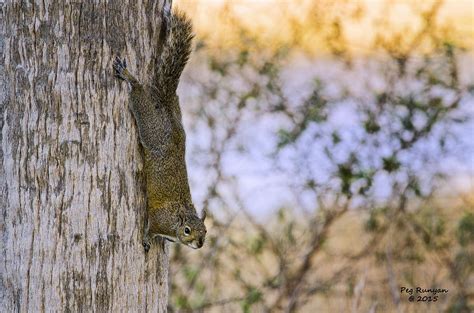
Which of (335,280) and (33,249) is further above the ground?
(33,249)

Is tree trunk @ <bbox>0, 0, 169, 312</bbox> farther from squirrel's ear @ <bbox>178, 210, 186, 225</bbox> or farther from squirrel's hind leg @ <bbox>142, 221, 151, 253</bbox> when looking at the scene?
squirrel's ear @ <bbox>178, 210, 186, 225</bbox>

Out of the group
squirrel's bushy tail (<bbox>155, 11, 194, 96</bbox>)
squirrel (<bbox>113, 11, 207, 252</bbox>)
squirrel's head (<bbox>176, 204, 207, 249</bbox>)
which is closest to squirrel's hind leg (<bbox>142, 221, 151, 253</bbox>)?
squirrel (<bbox>113, 11, 207, 252</bbox>)

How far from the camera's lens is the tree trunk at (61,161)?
2.59m

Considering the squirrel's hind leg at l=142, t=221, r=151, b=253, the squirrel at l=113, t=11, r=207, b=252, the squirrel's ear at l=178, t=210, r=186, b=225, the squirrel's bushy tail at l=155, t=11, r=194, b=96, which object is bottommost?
the squirrel's hind leg at l=142, t=221, r=151, b=253

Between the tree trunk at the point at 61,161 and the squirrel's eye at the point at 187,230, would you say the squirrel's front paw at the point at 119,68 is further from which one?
the squirrel's eye at the point at 187,230

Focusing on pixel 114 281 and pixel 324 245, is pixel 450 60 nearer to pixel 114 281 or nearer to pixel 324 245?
pixel 324 245

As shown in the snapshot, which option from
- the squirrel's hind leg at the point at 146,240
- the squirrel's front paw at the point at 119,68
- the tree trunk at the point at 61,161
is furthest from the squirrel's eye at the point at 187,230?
the squirrel's front paw at the point at 119,68

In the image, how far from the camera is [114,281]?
8.75ft

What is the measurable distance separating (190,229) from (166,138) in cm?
37

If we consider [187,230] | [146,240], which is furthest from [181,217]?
[146,240]

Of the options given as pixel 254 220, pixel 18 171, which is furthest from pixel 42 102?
pixel 254 220

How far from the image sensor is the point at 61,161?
2602 mm

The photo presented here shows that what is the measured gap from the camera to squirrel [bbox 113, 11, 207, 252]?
2.80 m

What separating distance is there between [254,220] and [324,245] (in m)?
0.53
